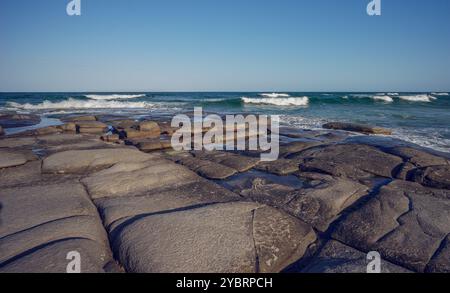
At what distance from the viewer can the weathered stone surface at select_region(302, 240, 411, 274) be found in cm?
239

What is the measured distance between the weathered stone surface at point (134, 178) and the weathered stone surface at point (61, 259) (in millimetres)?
1323

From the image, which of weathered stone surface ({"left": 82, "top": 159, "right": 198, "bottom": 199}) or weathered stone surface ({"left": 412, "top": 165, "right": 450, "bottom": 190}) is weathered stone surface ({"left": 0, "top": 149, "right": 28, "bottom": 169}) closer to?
weathered stone surface ({"left": 82, "top": 159, "right": 198, "bottom": 199})

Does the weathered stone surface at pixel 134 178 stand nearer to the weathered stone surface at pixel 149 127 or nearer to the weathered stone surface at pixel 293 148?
the weathered stone surface at pixel 293 148

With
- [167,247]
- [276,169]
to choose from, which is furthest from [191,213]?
[276,169]

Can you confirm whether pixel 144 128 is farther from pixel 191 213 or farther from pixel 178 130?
pixel 191 213

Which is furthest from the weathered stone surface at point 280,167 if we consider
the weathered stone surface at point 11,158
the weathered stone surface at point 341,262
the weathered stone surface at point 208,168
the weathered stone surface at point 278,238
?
the weathered stone surface at point 11,158

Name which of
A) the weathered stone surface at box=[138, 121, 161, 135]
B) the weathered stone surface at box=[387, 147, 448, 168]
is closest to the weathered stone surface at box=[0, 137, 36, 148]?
the weathered stone surface at box=[138, 121, 161, 135]

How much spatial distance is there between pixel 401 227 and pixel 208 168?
10.9 feet

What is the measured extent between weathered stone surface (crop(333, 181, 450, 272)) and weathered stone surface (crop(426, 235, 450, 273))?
0.04 meters

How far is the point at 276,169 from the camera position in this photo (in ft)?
18.1

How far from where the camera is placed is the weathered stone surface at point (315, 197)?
3510 millimetres

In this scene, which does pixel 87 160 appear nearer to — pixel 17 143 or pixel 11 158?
pixel 11 158

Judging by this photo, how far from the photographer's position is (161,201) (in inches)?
146
